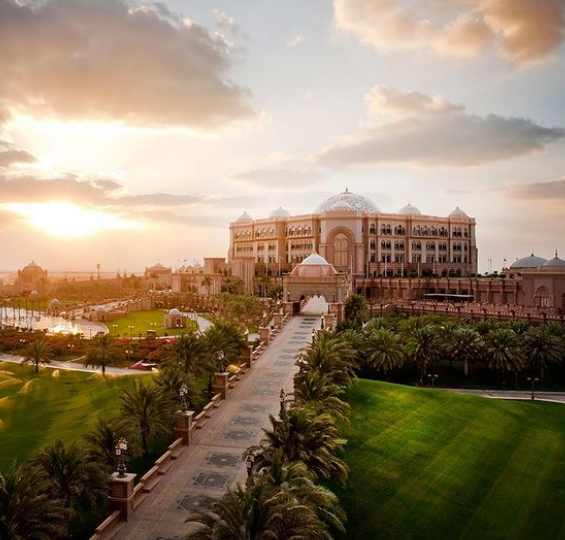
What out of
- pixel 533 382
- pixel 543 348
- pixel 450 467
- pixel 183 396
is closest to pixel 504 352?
pixel 533 382

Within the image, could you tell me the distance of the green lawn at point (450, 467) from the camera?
21109mm

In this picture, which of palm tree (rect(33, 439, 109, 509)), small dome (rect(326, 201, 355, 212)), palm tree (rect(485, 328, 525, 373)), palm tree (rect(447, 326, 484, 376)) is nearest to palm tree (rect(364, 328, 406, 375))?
palm tree (rect(447, 326, 484, 376))

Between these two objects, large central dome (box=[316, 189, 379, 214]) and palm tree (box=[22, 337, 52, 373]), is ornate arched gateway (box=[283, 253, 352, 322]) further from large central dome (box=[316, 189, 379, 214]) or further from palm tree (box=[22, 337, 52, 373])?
large central dome (box=[316, 189, 379, 214])

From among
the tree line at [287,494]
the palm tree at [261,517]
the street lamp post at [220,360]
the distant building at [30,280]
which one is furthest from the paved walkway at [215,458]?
the distant building at [30,280]

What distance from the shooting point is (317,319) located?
5297 centimetres

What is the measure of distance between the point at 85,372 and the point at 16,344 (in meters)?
17.0

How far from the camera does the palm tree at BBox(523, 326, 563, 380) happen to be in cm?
4375

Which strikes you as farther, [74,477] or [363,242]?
[363,242]

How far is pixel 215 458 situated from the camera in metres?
23.5

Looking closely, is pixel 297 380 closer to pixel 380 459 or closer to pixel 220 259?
pixel 380 459

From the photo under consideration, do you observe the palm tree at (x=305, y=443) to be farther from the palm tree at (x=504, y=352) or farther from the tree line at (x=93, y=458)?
the palm tree at (x=504, y=352)

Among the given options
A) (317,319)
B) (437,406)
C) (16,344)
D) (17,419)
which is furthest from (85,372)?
(437,406)

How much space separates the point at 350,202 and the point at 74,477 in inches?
3863

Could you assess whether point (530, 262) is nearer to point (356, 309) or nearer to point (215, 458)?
point (356, 309)
